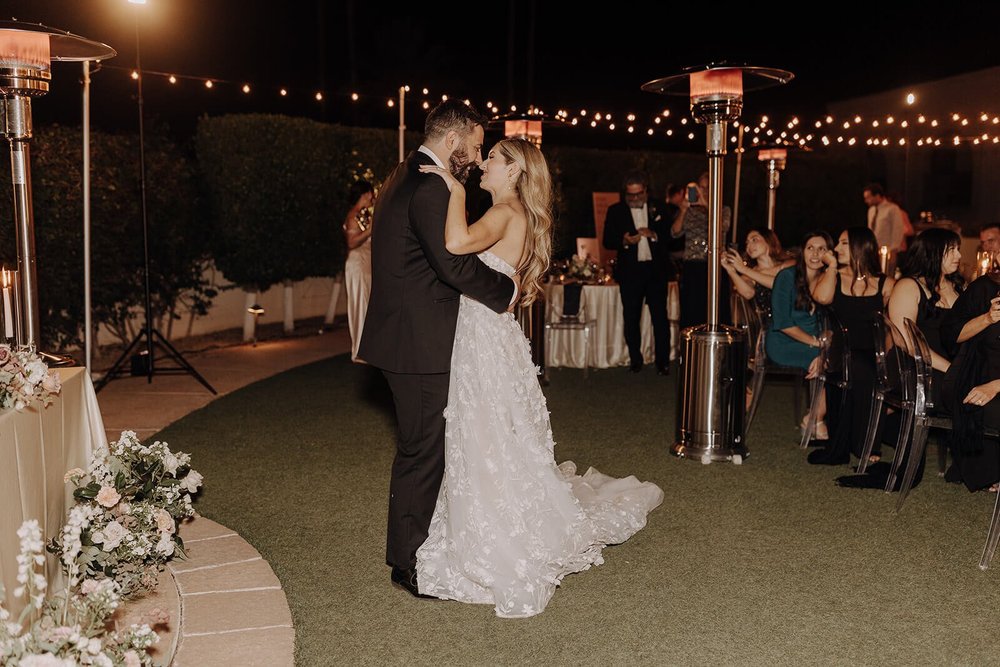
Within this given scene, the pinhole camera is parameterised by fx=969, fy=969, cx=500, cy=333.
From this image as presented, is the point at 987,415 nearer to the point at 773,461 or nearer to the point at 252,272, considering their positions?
the point at 773,461

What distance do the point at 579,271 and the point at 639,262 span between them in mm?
576

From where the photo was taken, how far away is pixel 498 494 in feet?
11.9

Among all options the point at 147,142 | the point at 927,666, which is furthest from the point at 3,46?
the point at 147,142

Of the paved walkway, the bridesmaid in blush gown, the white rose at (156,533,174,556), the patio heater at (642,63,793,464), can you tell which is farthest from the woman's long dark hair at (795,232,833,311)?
the white rose at (156,533,174,556)

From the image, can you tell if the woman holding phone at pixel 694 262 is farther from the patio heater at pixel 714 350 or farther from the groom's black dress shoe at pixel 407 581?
the groom's black dress shoe at pixel 407 581

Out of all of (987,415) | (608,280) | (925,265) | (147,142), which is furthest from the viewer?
(147,142)

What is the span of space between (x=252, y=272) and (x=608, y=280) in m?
4.15

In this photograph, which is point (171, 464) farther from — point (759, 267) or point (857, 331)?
point (759, 267)

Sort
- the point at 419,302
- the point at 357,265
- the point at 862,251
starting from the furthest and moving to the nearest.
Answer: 1. the point at 357,265
2. the point at 862,251
3. the point at 419,302

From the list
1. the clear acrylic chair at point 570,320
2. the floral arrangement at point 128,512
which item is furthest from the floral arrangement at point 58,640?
the clear acrylic chair at point 570,320

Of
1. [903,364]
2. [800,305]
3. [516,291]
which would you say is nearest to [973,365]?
[903,364]

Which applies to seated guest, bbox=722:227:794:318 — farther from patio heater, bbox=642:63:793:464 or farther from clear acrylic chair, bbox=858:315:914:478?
clear acrylic chair, bbox=858:315:914:478

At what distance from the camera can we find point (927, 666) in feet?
9.69

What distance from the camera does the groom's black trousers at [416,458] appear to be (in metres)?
3.58
